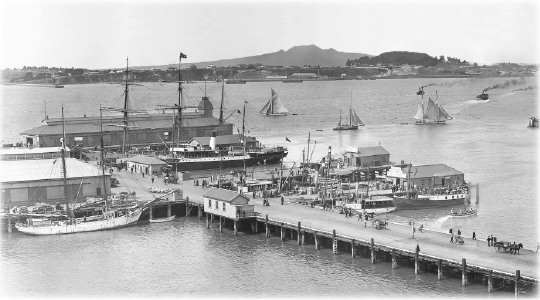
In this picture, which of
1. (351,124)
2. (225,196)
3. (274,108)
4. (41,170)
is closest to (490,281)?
(225,196)

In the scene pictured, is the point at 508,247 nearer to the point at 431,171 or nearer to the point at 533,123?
the point at 431,171

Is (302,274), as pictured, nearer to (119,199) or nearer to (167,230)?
(167,230)

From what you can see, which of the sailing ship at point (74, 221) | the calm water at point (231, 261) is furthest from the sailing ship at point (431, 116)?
the sailing ship at point (74, 221)

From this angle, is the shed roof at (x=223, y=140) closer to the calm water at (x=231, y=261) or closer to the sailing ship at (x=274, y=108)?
the calm water at (x=231, y=261)

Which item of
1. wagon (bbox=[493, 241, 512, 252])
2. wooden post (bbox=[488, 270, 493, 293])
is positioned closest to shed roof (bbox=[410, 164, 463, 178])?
wagon (bbox=[493, 241, 512, 252])

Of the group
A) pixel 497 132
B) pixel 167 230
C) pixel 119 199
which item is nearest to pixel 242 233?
pixel 167 230
